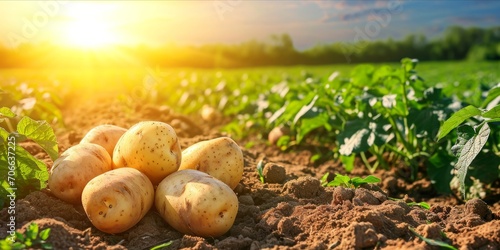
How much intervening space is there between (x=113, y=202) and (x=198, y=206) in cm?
41

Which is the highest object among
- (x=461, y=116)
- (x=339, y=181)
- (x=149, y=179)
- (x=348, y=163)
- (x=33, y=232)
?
(x=461, y=116)

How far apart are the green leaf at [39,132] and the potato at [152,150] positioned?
0.39 m

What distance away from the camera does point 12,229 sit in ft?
7.98

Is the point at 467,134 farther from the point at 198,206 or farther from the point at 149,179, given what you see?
the point at 149,179

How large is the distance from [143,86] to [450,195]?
7764 millimetres

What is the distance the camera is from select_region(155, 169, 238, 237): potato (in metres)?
2.53

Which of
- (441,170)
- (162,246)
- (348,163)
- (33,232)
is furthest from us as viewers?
(348,163)

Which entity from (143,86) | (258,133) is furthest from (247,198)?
(143,86)

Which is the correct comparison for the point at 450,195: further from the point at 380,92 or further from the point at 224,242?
the point at 224,242

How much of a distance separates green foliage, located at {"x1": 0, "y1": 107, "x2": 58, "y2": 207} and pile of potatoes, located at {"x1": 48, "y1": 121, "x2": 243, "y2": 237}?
9 cm

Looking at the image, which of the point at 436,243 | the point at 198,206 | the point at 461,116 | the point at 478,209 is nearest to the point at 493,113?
the point at 461,116

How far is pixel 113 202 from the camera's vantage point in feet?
8.38

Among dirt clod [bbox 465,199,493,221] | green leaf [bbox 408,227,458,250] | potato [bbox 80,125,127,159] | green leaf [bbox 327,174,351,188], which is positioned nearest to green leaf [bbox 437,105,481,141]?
dirt clod [bbox 465,199,493,221]

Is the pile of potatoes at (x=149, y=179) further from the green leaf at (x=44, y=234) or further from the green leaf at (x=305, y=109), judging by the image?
the green leaf at (x=305, y=109)
